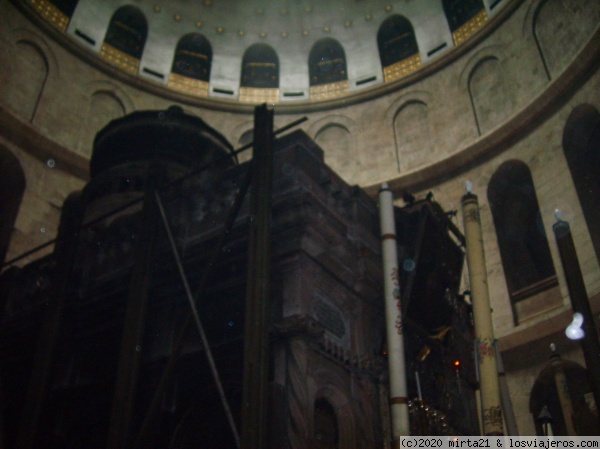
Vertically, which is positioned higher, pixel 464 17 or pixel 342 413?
pixel 464 17

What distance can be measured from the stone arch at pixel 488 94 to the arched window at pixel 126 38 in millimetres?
12628

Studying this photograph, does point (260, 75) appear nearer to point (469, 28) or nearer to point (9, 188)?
point (469, 28)

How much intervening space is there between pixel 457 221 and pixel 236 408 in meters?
11.8

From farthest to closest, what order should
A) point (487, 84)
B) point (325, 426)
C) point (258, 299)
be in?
point (487, 84) < point (325, 426) < point (258, 299)

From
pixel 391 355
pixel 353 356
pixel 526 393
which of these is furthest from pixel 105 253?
pixel 526 393

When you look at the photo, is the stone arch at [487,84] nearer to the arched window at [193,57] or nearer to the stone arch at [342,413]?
the arched window at [193,57]

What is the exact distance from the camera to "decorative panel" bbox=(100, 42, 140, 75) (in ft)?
71.6

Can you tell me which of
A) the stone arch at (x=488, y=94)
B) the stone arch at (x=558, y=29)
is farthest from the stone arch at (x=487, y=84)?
the stone arch at (x=558, y=29)

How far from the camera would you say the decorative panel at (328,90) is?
23.2 metres

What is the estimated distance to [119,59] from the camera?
72.5 ft

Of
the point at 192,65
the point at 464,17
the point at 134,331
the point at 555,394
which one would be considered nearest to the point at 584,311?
the point at 134,331

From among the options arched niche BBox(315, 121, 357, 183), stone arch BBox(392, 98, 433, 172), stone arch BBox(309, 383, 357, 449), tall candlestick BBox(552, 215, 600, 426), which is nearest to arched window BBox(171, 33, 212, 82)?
arched niche BBox(315, 121, 357, 183)

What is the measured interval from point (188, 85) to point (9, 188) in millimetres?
8147

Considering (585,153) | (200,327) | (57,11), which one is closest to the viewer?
(200,327)
